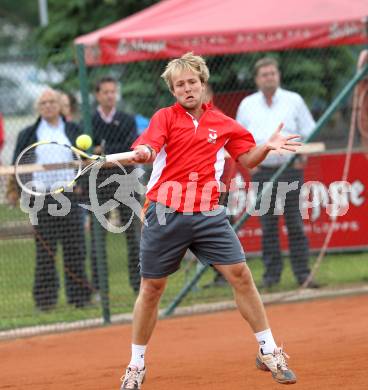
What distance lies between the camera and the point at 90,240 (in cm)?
1002

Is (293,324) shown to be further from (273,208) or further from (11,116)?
(11,116)

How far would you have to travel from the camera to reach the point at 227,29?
35.2 feet

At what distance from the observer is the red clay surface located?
705 centimetres

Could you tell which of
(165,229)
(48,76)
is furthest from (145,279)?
(48,76)

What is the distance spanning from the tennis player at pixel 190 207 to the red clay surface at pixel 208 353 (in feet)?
1.55

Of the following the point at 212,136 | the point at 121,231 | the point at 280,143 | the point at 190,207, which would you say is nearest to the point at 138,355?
the point at 190,207

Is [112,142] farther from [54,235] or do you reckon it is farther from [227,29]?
[227,29]

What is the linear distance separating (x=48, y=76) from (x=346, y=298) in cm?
737

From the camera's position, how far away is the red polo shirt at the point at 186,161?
6484 mm

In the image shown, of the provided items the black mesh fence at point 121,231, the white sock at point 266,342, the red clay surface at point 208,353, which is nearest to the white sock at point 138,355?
the red clay surface at point 208,353

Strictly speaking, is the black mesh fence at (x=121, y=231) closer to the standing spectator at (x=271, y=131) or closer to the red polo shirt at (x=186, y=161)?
the standing spectator at (x=271, y=131)

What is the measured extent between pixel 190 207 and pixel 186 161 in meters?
0.28

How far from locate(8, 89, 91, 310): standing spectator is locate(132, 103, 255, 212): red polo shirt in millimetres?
3228

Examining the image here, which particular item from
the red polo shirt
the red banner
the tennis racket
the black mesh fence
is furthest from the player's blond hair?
the red banner
